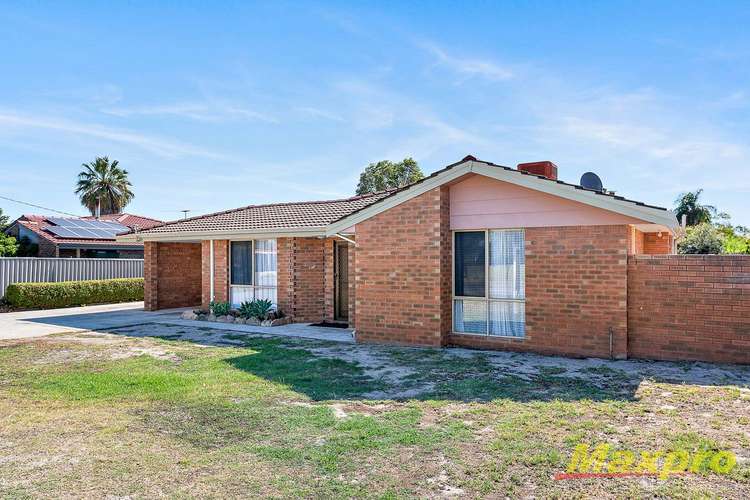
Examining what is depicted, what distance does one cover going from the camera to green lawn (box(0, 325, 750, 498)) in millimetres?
3684

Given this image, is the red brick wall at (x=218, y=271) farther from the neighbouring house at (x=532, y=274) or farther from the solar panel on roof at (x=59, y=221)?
the solar panel on roof at (x=59, y=221)

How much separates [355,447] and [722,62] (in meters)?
12.7

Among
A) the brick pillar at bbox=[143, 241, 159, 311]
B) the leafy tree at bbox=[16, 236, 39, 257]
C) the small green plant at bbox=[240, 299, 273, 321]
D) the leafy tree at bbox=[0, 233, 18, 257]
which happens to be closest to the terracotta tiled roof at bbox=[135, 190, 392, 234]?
the brick pillar at bbox=[143, 241, 159, 311]

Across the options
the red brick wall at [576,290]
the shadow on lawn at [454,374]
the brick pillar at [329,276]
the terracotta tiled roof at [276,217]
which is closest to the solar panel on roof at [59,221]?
the terracotta tiled roof at [276,217]

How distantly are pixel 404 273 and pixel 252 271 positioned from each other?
608 cm

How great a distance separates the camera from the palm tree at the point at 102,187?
45.5 meters

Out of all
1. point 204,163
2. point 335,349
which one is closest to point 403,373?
point 335,349

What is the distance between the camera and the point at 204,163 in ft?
77.6

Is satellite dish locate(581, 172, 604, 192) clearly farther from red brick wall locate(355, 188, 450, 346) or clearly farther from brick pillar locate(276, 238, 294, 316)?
brick pillar locate(276, 238, 294, 316)

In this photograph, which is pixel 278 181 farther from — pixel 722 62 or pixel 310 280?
pixel 722 62

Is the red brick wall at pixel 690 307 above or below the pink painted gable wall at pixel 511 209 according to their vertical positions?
below

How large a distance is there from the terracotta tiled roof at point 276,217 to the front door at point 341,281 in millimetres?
973

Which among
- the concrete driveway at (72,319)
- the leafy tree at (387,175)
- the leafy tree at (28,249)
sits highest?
the leafy tree at (387,175)

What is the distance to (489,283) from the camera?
9195mm
